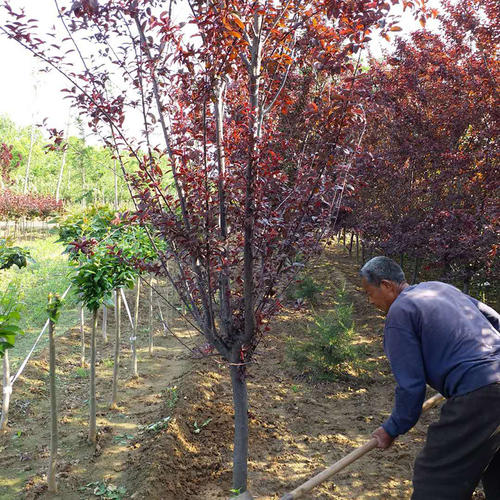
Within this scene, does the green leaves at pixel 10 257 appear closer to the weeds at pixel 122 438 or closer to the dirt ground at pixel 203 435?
the dirt ground at pixel 203 435

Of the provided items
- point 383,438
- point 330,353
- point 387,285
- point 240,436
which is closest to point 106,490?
point 240,436

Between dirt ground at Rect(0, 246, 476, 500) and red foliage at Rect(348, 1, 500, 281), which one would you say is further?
red foliage at Rect(348, 1, 500, 281)

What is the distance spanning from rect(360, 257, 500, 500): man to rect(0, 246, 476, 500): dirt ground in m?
1.29

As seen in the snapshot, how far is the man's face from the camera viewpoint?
2.44 m

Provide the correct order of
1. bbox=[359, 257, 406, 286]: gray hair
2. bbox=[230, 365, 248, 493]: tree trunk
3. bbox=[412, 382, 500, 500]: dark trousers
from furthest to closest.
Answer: bbox=[230, 365, 248, 493]: tree trunk → bbox=[359, 257, 406, 286]: gray hair → bbox=[412, 382, 500, 500]: dark trousers

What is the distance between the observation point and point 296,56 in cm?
313

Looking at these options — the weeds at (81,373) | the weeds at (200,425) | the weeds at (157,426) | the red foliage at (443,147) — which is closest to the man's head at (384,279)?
the weeds at (200,425)

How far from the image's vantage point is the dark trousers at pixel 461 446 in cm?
205

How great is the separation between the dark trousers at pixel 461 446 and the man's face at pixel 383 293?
1.95 ft

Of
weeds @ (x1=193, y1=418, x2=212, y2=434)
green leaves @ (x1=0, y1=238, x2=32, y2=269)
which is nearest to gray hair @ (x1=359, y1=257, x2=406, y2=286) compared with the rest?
weeds @ (x1=193, y1=418, x2=212, y2=434)

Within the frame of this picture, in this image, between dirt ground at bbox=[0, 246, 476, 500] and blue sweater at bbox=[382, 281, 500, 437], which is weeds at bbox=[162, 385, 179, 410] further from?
blue sweater at bbox=[382, 281, 500, 437]

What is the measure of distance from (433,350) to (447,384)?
0.18m

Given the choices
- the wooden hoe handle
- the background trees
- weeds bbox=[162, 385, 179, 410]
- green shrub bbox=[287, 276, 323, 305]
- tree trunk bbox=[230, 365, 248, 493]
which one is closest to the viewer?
the wooden hoe handle

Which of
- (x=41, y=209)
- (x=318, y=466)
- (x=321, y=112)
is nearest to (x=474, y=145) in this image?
(x=321, y=112)
